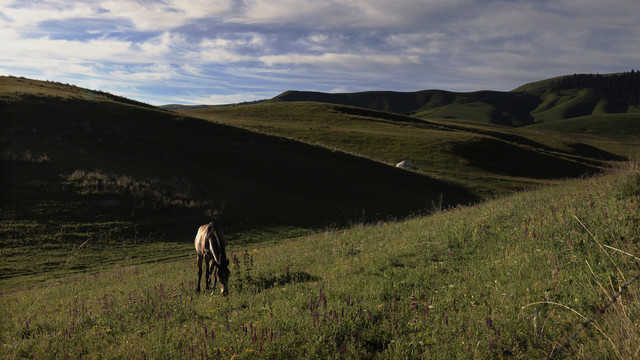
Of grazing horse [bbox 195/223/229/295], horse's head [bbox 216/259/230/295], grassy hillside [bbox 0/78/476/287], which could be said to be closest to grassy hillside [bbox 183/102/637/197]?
grassy hillside [bbox 0/78/476/287]

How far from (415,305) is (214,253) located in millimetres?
5438

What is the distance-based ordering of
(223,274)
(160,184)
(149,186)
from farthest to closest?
(160,184) < (149,186) < (223,274)

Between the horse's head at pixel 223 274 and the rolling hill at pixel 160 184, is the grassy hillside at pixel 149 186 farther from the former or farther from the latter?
the horse's head at pixel 223 274

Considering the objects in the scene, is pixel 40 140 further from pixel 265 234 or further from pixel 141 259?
pixel 265 234

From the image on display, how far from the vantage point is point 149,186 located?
2670 centimetres

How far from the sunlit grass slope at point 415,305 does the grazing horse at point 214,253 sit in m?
0.51

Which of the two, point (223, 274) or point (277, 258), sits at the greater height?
point (223, 274)

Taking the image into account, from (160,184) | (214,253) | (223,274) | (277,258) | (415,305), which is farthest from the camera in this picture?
(160,184)

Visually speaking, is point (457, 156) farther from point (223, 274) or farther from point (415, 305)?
point (415, 305)

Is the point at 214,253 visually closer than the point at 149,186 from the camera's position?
Yes

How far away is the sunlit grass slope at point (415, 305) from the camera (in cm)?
481

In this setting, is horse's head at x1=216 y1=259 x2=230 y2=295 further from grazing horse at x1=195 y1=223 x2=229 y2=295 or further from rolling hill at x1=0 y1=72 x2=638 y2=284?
rolling hill at x1=0 y1=72 x2=638 y2=284

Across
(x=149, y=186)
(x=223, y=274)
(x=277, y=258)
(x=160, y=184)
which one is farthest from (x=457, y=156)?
(x=223, y=274)

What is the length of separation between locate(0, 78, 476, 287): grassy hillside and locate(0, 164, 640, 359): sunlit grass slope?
9.16m
